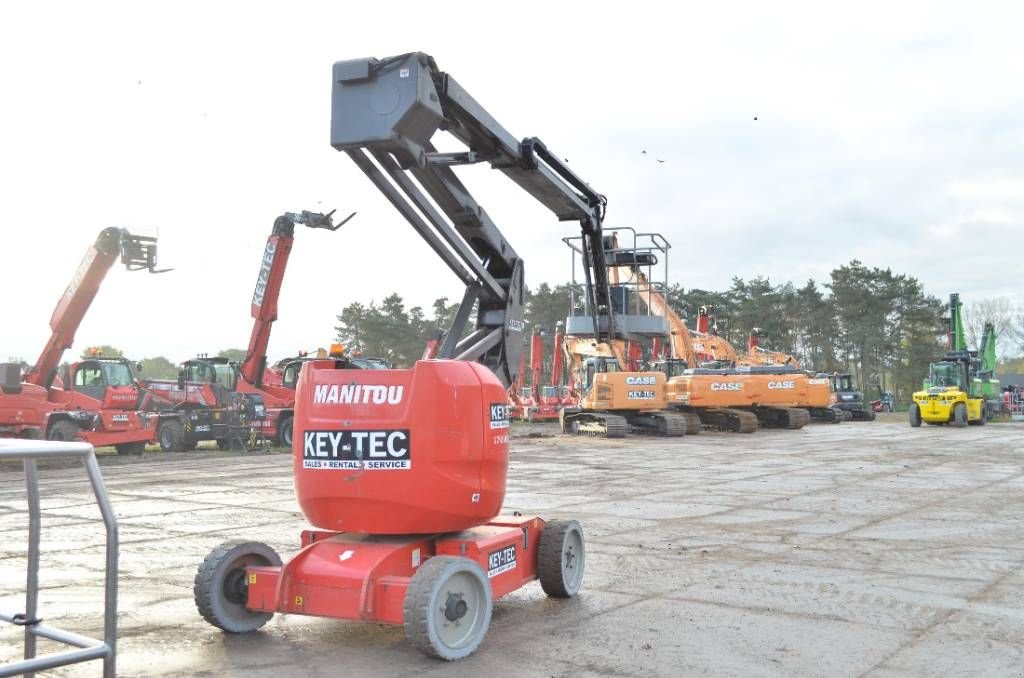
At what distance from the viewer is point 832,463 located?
1777cm

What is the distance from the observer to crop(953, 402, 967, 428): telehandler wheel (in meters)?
32.7

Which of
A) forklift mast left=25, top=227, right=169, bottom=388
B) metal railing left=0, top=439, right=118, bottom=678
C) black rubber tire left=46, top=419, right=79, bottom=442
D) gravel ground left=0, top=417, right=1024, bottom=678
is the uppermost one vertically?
forklift mast left=25, top=227, right=169, bottom=388

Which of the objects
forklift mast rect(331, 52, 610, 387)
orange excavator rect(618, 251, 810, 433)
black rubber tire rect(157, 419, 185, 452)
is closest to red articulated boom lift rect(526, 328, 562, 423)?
orange excavator rect(618, 251, 810, 433)

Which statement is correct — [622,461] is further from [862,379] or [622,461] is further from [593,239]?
[862,379]

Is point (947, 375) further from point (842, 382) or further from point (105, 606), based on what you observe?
point (105, 606)

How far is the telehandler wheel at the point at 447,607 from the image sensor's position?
4699mm

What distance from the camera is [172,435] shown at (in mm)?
22766

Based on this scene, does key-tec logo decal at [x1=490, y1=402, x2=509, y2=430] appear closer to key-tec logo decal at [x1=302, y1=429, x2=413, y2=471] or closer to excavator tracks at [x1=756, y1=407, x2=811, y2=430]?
key-tec logo decal at [x1=302, y1=429, x2=413, y2=471]

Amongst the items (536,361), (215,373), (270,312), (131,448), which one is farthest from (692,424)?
(131,448)

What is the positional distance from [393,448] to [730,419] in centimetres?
2750

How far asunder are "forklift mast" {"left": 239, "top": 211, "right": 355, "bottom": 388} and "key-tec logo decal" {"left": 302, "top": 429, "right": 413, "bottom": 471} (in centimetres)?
1745

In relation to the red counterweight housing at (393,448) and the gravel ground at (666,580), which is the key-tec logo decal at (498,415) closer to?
the red counterweight housing at (393,448)

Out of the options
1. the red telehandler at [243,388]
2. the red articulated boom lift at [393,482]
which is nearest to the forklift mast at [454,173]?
the red articulated boom lift at [393,482]

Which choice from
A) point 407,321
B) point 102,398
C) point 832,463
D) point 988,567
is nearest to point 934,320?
point 407,321
